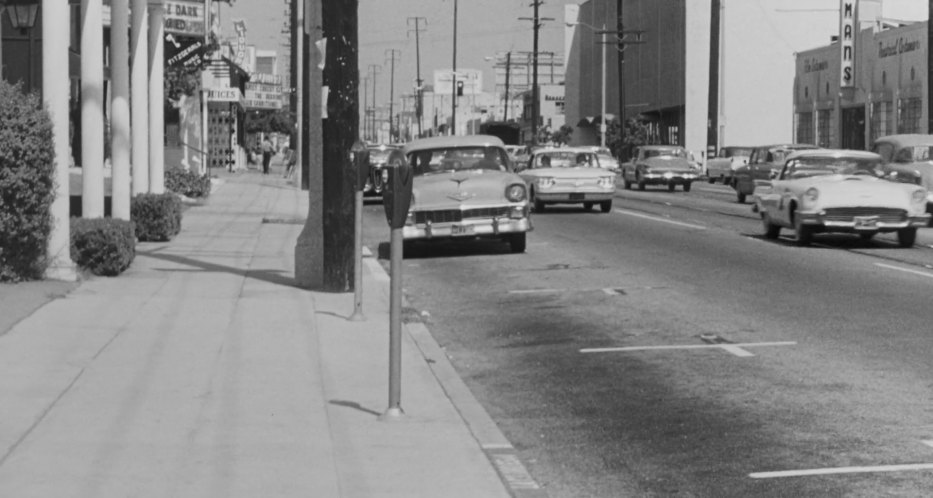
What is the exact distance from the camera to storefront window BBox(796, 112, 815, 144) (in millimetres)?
81500

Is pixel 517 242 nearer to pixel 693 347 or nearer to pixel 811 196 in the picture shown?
pixel 811 196

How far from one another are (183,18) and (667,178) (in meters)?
22.2

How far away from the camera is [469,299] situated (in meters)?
17.3

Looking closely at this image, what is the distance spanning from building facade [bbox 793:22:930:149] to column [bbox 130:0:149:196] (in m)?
39.3

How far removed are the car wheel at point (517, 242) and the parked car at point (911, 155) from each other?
9150 mm

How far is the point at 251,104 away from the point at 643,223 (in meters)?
43.9

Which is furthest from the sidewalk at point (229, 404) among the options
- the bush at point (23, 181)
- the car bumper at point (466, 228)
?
the car bumper at point (466, 228)

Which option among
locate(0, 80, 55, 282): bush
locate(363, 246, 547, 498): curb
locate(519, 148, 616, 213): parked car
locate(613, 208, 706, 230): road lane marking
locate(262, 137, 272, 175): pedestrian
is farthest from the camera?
locate(262, 137, 272, 175): pedestrian

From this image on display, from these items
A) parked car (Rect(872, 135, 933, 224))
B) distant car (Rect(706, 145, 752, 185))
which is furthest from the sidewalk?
distant car (Rect(706, 145, 752, 185))

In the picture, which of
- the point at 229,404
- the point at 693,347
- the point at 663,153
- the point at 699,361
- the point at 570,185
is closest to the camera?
the point at 229,404

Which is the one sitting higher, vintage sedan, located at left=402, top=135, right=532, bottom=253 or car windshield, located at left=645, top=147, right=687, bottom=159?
car windshield, located at left=645, top=147, right=687, bottom=159

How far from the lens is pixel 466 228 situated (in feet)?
73.2

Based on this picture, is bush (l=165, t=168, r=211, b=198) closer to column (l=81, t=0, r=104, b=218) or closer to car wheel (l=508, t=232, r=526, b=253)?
car wheel (l=508, t=232, r=526, b=253)

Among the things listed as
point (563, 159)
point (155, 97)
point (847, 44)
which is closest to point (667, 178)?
point (563, 159)
